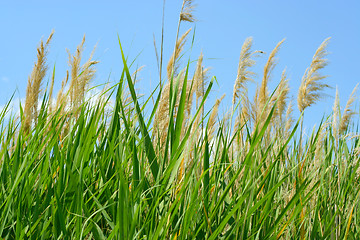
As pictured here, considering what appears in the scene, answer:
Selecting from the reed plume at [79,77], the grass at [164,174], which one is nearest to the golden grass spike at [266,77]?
the grass at [164,174]

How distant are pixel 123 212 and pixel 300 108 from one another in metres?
2.13

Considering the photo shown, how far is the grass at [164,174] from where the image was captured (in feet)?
5.95

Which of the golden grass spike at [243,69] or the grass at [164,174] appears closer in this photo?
the grass at [164,174]

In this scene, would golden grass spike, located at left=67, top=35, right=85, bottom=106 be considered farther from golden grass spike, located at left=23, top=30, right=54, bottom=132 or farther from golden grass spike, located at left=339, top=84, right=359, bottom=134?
golden grass spike, located at left=339, top=84, right=359, bottom=134

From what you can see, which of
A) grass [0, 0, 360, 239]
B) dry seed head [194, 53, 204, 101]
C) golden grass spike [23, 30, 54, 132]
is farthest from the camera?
golden grass spike [23, 30, 54, 132]

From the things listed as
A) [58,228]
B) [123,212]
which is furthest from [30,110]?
[123,212]

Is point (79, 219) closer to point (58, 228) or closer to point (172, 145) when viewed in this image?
point (58, 228)

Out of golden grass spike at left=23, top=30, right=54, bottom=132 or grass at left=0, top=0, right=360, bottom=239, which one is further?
golden grass spike at left=23, top=30, right=54, bottom=132

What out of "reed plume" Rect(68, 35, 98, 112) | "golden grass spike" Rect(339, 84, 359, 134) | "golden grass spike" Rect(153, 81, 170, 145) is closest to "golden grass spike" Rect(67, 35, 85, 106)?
"reed plume" Rect(68, 35, 98, 112)

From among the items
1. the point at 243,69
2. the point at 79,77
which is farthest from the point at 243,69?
the point at 79,77

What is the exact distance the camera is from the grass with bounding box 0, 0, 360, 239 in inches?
71.4

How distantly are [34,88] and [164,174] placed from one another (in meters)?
1.45

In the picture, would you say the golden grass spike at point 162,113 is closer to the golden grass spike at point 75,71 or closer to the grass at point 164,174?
the grass at point 164,174

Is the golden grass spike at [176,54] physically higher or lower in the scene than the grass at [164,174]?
higher
